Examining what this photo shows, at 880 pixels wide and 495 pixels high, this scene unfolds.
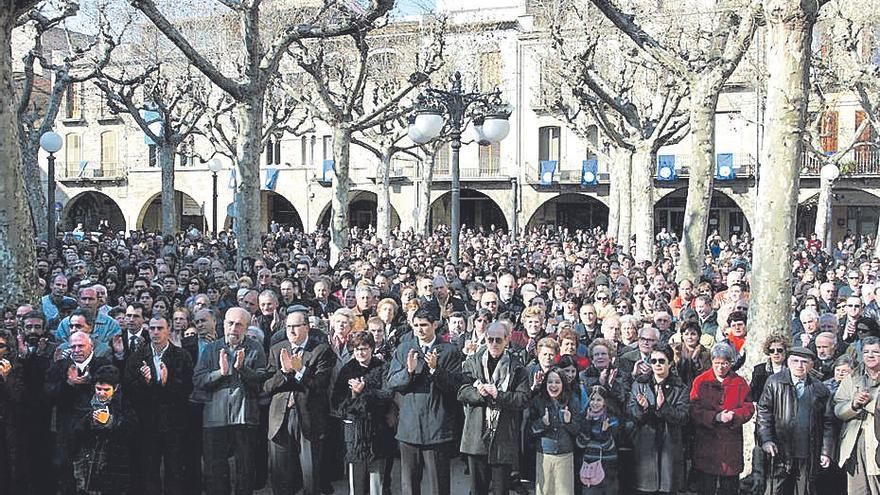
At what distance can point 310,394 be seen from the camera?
6984mm

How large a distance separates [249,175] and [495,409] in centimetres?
942

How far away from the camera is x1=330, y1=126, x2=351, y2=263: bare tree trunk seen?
20328mm

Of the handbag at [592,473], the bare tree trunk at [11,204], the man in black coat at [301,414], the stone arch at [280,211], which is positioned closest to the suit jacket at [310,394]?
the man in black coat at [301,414]

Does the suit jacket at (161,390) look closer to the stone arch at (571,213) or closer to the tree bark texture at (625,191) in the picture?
the tree bark texture at (625,191)

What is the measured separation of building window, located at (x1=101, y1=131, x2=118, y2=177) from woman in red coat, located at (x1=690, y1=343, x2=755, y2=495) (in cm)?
4645

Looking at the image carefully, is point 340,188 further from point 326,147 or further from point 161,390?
point 326,147

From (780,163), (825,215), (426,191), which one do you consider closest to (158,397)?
(780,163)

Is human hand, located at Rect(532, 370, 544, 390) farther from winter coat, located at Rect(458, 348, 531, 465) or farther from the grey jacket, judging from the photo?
the grey jacket

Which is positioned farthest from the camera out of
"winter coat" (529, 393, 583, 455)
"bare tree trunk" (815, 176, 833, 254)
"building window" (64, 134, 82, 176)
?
"building window" (64, 134, 82, 176)

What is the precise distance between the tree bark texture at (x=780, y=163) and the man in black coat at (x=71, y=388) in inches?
234

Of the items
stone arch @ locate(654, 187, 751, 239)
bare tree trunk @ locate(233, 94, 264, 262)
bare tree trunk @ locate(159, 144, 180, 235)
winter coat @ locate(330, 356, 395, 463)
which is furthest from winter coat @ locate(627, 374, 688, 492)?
stone arch @ locate(654, 187, 751, 239)

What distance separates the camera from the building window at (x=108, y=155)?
160ft

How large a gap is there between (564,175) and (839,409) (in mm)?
34499

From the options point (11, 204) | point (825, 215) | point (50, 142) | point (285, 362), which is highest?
point (50, 142)
